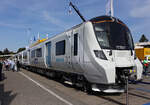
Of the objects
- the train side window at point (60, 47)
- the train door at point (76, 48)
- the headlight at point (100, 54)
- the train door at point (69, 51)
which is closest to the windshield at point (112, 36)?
the headlight at point (100, 54)

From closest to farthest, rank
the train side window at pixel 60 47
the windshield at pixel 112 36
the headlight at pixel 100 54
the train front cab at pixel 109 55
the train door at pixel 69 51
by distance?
1. the train front cab at pixel 109 55
2. the headlight at pixel 100 54
3. the windshield at pixel 112 36
4. the train door at pixel 69 51
5. the train side window at pixel 60 47

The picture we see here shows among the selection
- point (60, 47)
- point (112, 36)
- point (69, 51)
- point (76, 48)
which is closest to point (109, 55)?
point (112, 36)

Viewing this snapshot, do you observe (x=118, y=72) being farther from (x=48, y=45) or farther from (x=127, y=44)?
(x=48, y=45)

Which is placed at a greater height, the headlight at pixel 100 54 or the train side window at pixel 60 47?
the train side window at pixel 60 47

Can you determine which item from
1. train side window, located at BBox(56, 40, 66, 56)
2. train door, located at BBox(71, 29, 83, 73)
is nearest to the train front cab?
train door, located at BBox(71, 29, 83, 73)

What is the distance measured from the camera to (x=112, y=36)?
19.9ft

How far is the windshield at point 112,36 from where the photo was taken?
19.4ft

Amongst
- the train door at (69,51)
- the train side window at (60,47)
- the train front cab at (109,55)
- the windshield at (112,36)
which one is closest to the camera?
the train front cab at (109,55)

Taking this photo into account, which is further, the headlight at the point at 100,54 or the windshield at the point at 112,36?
the windshield at the point at 112,36

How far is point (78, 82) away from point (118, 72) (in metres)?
1.99

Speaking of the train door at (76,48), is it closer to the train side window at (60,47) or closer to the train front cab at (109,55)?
the train front cab at (109,55)

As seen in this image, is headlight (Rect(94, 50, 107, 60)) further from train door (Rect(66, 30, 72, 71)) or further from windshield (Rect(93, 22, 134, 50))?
train door (Rect(66, 30, 72, 71))

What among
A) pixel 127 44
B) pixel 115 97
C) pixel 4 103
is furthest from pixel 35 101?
pixel 127 44

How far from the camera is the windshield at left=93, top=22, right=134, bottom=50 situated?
591 cm
